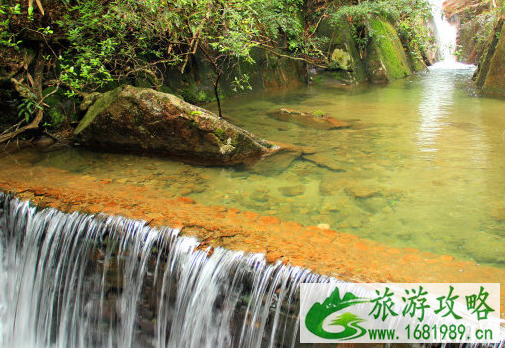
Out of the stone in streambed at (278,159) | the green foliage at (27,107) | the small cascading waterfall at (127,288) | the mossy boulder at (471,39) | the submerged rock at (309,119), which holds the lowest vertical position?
the small cascading waterfall at (127,288)

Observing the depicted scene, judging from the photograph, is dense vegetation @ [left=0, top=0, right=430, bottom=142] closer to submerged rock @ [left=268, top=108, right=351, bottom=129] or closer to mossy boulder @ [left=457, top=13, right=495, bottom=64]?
submerged rock @ [left=268, top=108, right=351, bottom=129]

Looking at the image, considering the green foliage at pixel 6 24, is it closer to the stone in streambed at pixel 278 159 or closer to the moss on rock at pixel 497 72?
the stone in streambed at pixel 278 159

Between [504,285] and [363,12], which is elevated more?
[363,12]

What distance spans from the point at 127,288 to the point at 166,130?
2424 millimetres

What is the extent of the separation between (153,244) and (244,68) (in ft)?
26.8

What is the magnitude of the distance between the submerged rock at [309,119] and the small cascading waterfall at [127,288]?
170 inches

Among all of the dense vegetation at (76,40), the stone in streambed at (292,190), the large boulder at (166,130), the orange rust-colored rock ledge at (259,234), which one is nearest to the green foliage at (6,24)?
the dense vegetation at (76,40)

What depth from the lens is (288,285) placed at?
2.57 m

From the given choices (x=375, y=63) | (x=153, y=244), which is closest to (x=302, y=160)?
(x=153, y=244)

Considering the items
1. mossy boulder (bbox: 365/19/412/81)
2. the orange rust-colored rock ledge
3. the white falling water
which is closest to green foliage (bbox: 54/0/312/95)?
the orange rust-colored rock ledge

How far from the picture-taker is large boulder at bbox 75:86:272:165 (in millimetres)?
5027

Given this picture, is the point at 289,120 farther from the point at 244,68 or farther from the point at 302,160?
the point at 244,68

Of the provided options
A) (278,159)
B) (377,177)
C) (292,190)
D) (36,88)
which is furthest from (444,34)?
(36,88)

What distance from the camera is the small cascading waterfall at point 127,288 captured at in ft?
8.81
